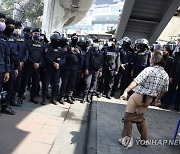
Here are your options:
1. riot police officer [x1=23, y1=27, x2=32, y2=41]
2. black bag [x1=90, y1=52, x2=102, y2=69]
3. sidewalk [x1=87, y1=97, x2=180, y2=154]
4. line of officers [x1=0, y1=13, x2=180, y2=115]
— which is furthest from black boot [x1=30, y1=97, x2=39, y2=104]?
black bag [x1=90, y1=52, x2=102, y2=69]

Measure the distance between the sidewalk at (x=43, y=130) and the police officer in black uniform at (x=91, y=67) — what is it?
104 cm

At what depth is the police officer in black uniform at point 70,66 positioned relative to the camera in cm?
718

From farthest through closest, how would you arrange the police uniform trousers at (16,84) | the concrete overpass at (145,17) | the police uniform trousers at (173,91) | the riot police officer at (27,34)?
1. the concrete overpass at (145,17)
2. the police uniform trousers at (173,91)
3. the riot police officer at (27,34)
4. the police uniform trousers at (16,84)

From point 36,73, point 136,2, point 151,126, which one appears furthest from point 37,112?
point 136,2

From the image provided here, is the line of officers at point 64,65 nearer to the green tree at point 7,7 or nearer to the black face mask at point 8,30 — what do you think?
the black face mask at point 8,30

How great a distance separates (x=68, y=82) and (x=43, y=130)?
7.91 feet

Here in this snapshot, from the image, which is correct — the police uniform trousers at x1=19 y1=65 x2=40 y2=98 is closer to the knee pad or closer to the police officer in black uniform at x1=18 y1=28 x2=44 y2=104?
the police officer in black uniform at x1=18 y1=28 x2=44 y2=104

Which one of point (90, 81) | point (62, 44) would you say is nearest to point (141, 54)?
point (90, 81)

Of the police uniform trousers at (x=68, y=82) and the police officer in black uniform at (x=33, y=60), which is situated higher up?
the police officer in black uniform at (x=33, y=60)

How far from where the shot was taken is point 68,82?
7.46m

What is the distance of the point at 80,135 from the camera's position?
542cm

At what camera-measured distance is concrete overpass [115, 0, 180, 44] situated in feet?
39.6

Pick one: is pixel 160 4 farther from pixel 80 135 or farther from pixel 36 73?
pixel 80 135

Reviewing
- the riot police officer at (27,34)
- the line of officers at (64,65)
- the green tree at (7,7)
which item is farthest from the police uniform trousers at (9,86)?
the green tree at (7,7)
